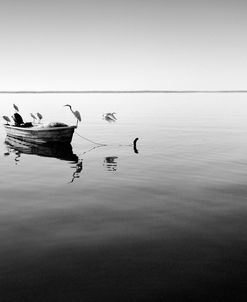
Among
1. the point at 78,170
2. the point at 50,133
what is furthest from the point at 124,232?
the point at 50,133

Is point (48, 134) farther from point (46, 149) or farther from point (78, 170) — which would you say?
point (78, 170)

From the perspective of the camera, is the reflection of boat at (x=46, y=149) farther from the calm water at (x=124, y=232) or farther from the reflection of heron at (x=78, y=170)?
the calm water at (x=124, y=232)

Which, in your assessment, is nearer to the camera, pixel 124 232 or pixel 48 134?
pixel 124 232

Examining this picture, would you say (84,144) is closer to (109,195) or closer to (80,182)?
(80,182)

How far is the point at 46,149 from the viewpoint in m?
33.1

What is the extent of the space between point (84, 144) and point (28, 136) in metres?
5.97

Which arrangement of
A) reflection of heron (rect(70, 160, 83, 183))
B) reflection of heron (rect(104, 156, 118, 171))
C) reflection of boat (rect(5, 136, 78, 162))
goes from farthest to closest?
reflection of boat (rect(5, 136, 78, 162)) < reflection of heron (rect(104, 156, 118, 171)) < reflection of heron (rect(70, 160, 83, 183))

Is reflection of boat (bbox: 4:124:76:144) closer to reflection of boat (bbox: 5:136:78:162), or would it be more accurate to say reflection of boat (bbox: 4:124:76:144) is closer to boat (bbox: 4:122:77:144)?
boat (bbox: 4:122:77:144)

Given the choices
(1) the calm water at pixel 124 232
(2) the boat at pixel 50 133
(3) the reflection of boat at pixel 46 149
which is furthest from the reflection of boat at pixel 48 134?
(1) the calm water at pixel 124 232

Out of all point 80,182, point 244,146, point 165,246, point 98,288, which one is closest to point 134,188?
point 80,182

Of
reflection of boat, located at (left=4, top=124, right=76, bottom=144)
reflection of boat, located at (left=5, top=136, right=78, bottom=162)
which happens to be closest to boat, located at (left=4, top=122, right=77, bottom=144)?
reflection of boat, located at (left=4, top=124, right=76, bottom=144)

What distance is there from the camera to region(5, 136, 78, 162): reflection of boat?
30.1 metres

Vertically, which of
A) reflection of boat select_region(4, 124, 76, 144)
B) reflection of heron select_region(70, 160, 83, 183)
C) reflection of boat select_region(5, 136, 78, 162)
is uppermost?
reflection of boat select_region(4, 124, 76, 144)

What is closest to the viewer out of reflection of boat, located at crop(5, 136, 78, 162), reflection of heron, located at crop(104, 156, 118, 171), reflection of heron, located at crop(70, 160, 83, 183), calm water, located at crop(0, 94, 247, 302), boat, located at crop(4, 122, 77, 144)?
calm water, located at crop(0, 94, 247, 302)
